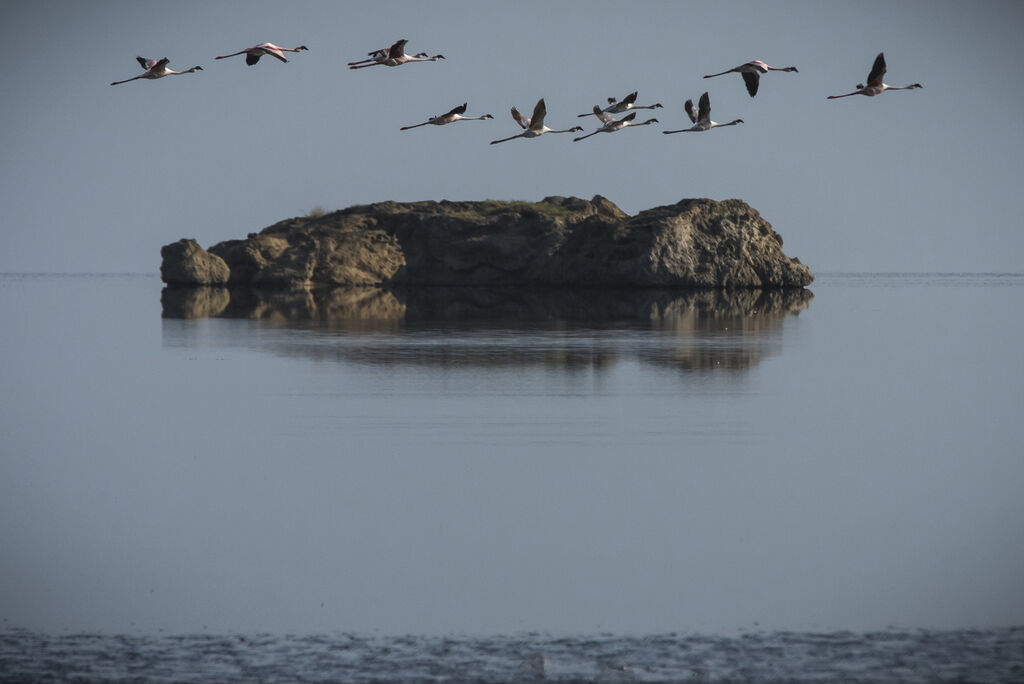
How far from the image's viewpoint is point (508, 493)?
1334cm

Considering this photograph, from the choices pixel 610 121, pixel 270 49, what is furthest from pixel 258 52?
pixel 610 121

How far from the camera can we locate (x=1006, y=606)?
985cm

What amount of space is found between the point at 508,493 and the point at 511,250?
64525mm

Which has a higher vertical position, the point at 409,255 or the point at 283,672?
the point at 409,255

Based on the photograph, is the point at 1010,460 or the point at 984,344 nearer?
the point at 1010,460

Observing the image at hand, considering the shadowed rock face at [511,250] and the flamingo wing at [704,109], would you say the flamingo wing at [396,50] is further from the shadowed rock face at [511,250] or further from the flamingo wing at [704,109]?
the shadowed rock face at [511,250]

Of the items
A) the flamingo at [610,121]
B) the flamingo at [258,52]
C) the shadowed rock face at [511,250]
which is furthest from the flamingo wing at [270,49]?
the shadowed rock face at [511,250]

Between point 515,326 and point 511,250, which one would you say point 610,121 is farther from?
point 511,250

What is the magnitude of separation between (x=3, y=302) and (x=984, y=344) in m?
46.6

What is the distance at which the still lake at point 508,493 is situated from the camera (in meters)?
9.79

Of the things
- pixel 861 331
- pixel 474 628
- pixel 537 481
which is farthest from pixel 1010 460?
pixel 861 331

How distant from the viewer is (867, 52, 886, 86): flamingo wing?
23061 mm

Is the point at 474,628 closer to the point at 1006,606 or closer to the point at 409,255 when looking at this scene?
the point at 1006,606

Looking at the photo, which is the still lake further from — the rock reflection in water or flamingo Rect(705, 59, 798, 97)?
flamingo Rect(705, 59, 798, 97)
